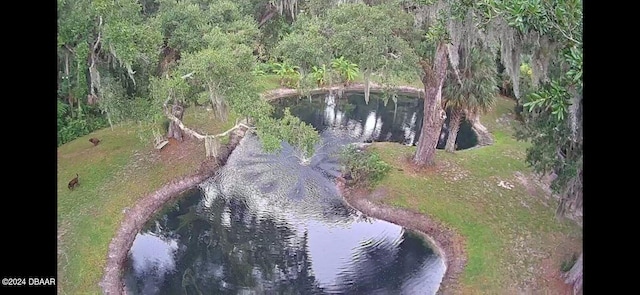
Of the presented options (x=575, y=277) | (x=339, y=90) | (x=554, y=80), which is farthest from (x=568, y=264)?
(x=339, y=90)

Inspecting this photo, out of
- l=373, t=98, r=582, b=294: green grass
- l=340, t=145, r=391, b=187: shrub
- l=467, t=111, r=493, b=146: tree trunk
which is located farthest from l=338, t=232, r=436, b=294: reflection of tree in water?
l=467, t=111, r=493, b=146: tree trunk

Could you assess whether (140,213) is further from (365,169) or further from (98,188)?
(365,169)

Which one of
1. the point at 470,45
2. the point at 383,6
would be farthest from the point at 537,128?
the point at 383,6

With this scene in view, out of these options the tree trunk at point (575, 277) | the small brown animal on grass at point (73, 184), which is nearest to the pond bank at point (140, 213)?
the small brown animal on grass at point (73, 184)

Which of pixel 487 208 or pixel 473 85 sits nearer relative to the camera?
pixel 487 208

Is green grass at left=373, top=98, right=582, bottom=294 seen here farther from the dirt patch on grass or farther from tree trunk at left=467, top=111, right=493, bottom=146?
tree trunk at left=467, top=111, right=493, bottom=146

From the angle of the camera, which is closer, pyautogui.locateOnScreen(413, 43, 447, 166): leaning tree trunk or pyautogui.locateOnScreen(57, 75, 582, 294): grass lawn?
pyautogui.locateOnScreen(57, 75, 582, 294): grass lawn

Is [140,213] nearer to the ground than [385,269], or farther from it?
nearer to the ground
